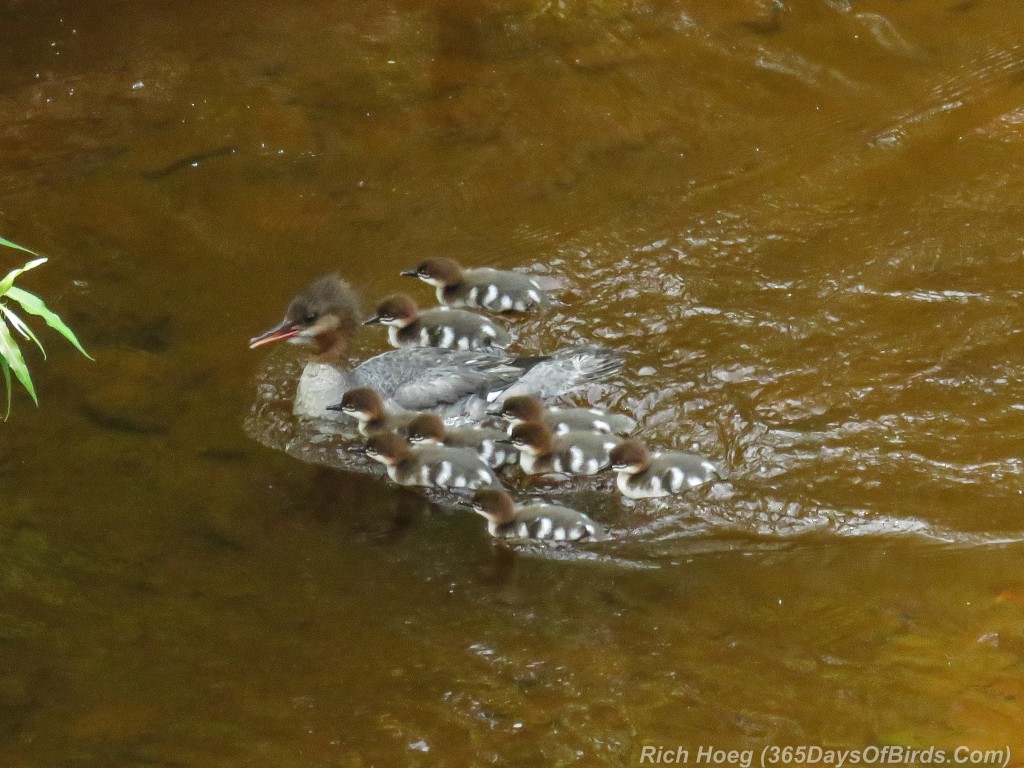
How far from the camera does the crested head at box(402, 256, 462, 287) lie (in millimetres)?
5234

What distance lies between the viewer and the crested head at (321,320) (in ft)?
16.1

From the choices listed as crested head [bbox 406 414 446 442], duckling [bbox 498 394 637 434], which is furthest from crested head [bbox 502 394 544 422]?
crested head [bbox 406 414 446 442]

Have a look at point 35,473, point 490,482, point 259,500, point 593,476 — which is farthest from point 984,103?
point 35,473

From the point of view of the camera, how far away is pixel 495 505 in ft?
14.0

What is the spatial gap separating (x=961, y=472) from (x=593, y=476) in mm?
1339

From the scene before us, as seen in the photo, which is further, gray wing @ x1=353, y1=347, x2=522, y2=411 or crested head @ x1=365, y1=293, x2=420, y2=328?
crested head @ x1=365, y1=293, x2=420, y2=328

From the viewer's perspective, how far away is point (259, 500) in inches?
174

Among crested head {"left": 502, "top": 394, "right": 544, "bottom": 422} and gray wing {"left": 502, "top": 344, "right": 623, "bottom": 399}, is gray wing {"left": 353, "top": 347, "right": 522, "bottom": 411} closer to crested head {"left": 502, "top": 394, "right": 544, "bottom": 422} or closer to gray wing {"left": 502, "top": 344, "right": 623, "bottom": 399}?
gray wing {"left": 502, "top": 344, "right": 623, "bottom": 399}

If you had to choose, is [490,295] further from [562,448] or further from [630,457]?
[630,457]

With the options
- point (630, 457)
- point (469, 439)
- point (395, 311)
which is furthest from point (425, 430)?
point (630, 457)

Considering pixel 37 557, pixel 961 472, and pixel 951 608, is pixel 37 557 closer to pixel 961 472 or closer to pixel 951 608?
pixel 951 608

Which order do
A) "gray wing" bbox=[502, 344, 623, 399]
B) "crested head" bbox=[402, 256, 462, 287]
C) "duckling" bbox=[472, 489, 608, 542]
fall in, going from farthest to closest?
"crested head" bbox=[402, 256, 462, 287], "gray wing" bbox=[502, 344, 623, 399], "duckling" bbox=[472, 489, 608, 542]

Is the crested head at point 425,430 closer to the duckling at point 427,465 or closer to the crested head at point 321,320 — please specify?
the duckling at point 427,465

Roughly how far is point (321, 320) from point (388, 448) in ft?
2.38
